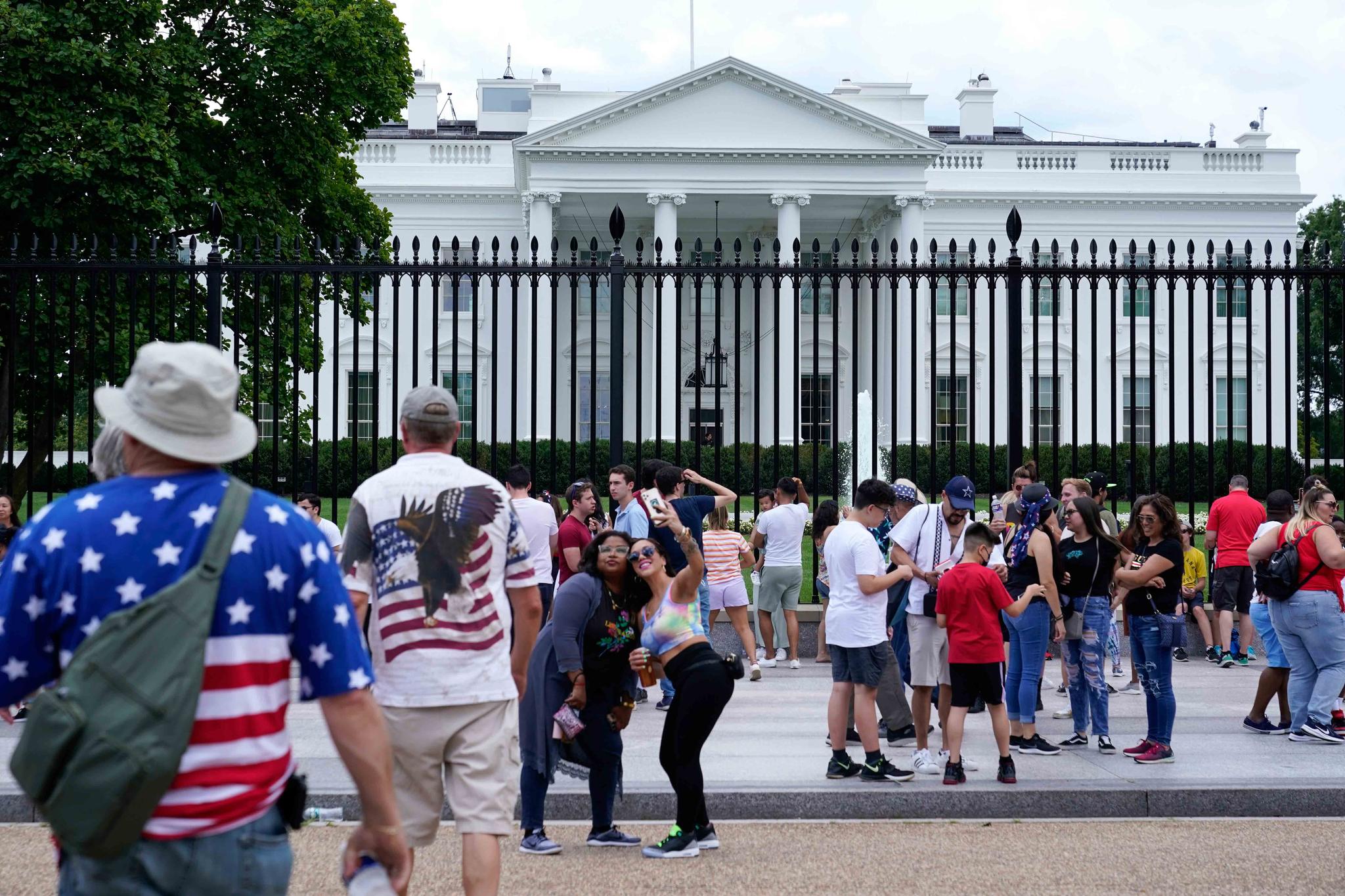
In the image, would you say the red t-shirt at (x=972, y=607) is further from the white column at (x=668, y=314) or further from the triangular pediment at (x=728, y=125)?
the triangular pediment at (x=728, y=125)

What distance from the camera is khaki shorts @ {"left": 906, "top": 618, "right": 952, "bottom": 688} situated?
7801mm

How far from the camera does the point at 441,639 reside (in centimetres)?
432

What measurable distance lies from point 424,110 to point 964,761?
4538 centimetres

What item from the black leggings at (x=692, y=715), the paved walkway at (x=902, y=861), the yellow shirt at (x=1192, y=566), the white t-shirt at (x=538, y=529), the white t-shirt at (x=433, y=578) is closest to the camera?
the white t-shirt at (x=433, y=578)

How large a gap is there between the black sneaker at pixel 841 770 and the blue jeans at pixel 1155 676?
174cm

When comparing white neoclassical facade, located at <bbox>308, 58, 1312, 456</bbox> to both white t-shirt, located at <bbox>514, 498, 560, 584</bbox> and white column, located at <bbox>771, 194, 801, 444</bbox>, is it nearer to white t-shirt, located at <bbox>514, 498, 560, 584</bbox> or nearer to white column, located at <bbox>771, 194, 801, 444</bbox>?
white column, located at <bbox>771, 194, 801, 444</bbox>

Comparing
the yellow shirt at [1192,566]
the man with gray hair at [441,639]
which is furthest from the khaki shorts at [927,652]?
the yellow shirt at [1192,566]

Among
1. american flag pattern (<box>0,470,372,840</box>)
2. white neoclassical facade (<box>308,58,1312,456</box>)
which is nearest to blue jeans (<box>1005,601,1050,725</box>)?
american flag pattern (<box>0,470,372,840</box>)

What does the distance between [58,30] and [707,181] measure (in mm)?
22615

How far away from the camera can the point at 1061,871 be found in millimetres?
5668

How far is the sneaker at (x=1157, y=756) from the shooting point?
7.65m

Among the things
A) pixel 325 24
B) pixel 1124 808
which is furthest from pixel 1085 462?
pixel 1124 808

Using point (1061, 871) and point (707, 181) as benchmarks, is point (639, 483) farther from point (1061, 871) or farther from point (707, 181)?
point (707, 181)

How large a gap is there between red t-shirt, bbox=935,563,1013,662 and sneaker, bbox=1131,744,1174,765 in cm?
111
